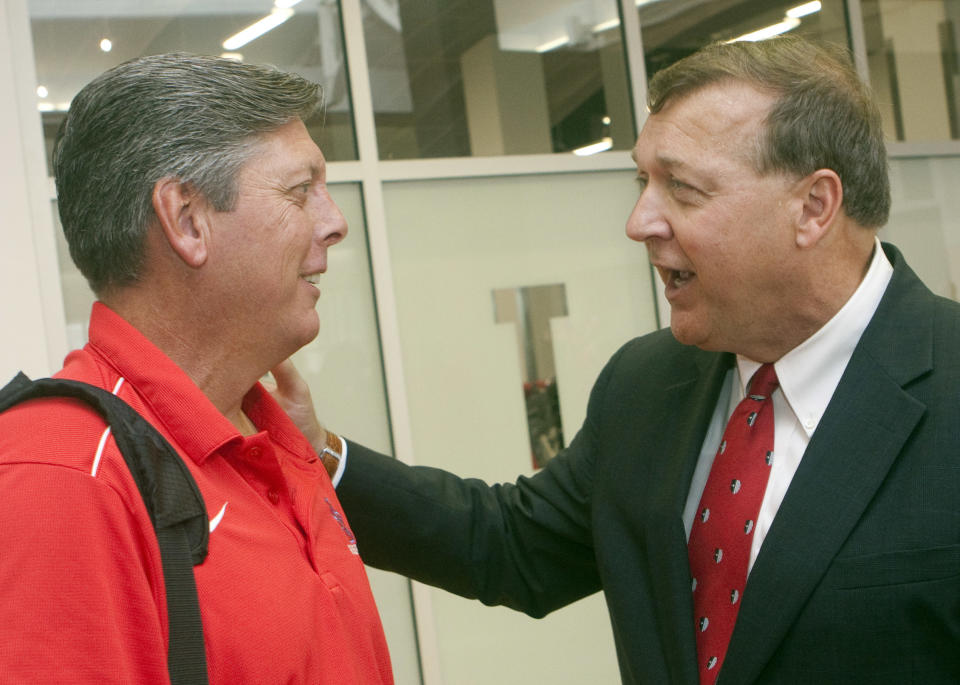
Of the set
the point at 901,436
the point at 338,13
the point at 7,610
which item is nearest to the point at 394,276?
the point at 338,13

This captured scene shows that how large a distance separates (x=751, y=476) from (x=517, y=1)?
295 cm

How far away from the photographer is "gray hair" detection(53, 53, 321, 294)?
129 cm

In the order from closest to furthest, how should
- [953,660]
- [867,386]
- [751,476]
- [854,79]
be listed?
1. [953,660]
2. [867,386]
3. [751,476]
4. [854,79]

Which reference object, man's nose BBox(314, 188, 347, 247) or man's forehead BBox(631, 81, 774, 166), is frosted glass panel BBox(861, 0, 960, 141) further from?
man's nose BBox(314, 188, 347, 247)

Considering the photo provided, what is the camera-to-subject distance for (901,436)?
152 centimetres

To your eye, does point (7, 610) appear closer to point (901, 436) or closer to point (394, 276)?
point (901, 436)

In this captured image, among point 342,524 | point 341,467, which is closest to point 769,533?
point 342,524

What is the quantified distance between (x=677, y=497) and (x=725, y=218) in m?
0.52

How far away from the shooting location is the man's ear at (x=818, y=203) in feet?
5.57

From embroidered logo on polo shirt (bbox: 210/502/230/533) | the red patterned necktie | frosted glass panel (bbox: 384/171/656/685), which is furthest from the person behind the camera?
frosted glass panel (bbox: 384/171/656/685)

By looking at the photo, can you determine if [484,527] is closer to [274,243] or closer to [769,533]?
[769,533]

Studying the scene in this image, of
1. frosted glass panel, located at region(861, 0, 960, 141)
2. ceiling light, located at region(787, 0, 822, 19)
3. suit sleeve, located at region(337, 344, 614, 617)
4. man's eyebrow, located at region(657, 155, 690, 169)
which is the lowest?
suit sleeve, located at region(337, 344, 614, 617)

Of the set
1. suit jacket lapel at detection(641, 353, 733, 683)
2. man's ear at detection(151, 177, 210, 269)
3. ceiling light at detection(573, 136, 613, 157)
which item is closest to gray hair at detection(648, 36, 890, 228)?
suit jacket lapel at detection(641, 353, 733, 683)

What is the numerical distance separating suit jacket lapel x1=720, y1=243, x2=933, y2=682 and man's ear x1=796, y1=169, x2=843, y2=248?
0.71ft
